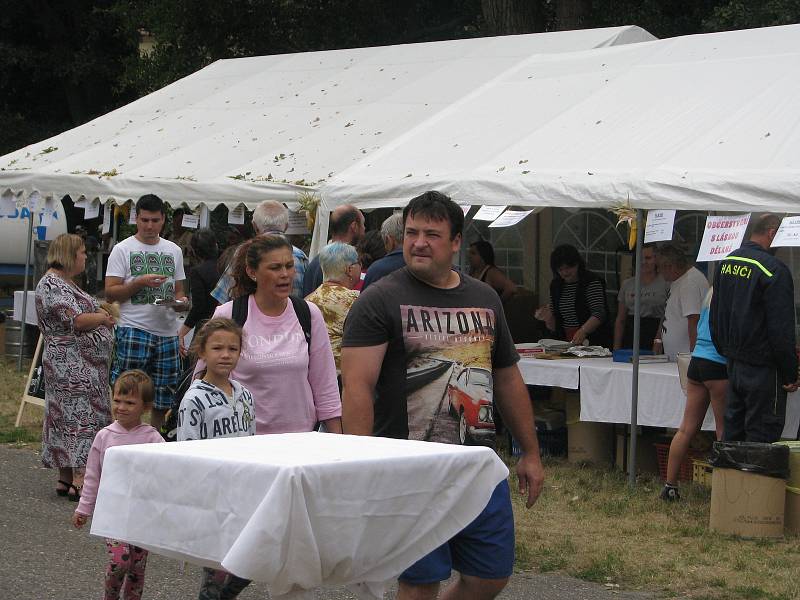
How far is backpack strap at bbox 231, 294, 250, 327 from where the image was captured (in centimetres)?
520

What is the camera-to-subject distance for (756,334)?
7762 millimetres

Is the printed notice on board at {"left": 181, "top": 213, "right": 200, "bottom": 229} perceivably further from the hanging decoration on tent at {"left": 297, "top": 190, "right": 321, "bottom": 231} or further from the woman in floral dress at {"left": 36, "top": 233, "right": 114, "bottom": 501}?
the woman in floral dress at {"left": 36, "top": 233, "right": 114, "bottom": 501}

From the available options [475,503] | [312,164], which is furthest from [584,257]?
[475,503]

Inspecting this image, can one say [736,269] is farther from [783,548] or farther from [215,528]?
[215,528]

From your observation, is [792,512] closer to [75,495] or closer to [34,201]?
[75,495]

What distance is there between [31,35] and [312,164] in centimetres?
1966

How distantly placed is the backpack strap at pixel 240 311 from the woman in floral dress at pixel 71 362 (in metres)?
3.10

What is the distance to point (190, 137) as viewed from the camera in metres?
13.7

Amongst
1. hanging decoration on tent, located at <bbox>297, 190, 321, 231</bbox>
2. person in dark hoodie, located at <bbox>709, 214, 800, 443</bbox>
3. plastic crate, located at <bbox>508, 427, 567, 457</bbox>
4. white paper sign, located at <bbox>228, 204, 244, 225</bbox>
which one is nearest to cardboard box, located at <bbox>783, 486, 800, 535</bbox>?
person in dark hoodie, located at <bbox>709, 214, 800, 443</bbox>

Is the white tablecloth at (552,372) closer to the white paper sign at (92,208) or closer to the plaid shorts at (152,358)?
the plaid shorts at (152,358)

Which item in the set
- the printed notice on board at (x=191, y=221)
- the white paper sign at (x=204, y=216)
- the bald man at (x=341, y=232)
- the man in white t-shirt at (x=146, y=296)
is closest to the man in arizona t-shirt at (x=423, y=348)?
A: the bald man at (x=341, y=232)

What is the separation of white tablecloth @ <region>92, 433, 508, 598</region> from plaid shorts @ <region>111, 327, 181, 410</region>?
17.4ft

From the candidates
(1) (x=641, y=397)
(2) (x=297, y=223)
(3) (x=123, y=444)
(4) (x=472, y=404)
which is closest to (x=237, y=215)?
(2) (x=297, y=223)

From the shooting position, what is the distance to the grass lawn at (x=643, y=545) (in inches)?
253
